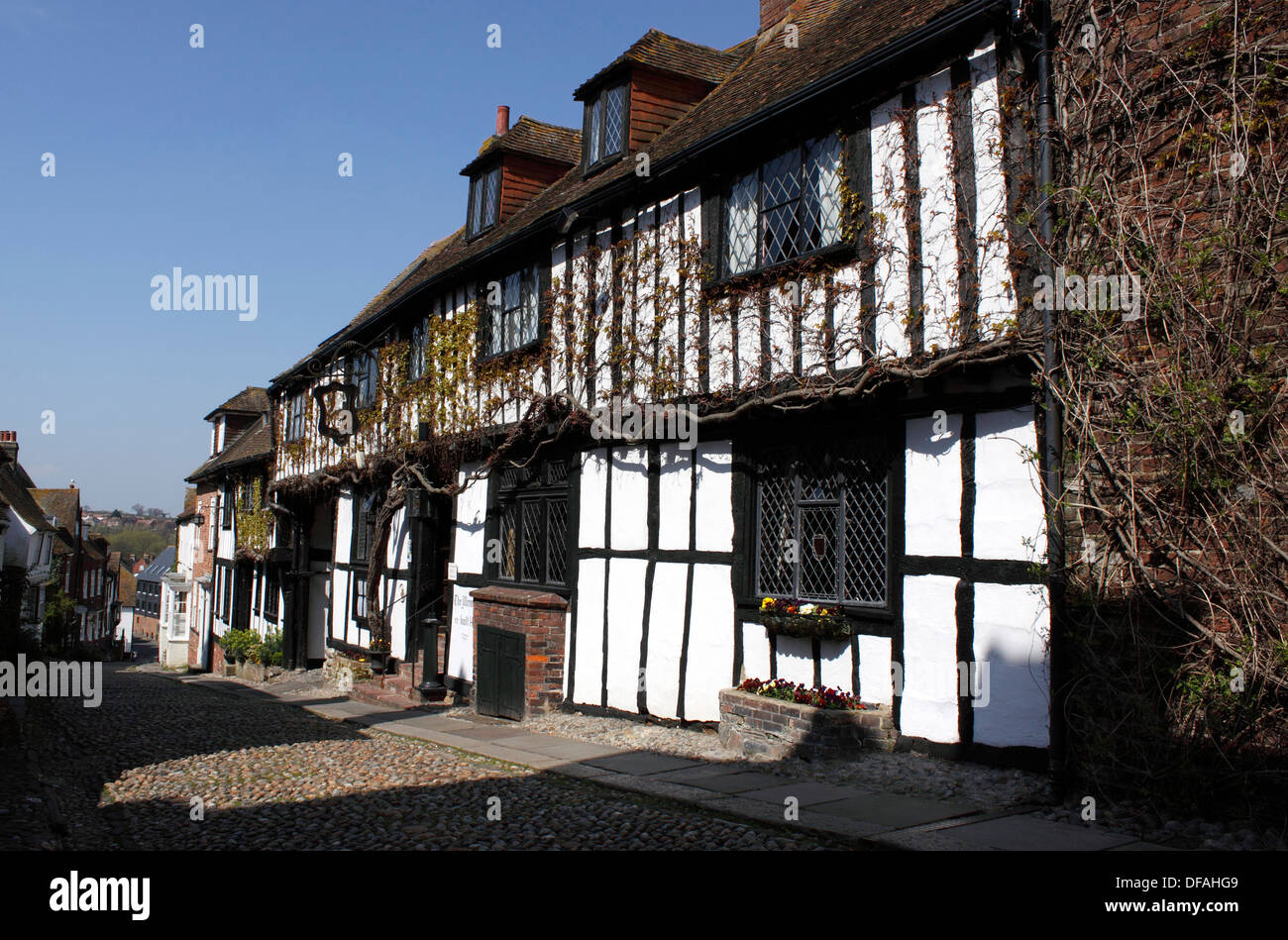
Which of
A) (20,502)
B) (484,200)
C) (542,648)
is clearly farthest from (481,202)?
(20,502)

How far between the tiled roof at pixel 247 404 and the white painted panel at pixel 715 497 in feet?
84.7

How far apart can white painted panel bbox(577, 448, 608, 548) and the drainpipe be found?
536 centimetres

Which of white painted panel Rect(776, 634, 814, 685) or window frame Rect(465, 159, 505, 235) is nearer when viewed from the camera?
white painted panel Rect(776, 634, 814, 685)

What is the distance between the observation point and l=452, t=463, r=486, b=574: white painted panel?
13203 millimetres

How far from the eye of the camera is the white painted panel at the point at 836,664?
780 centimetres

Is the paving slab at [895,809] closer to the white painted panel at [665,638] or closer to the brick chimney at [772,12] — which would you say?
the white painted panel at [665,638]

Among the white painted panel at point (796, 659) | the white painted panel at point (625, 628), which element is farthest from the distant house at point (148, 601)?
the white painted panel at point (796, 659)

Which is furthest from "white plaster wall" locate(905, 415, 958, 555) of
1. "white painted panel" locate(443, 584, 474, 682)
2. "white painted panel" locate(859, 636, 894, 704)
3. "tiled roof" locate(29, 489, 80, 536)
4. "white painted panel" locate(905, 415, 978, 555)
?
"tiled roof" locate(29, 489, 80, 536)

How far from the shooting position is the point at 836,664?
25.9 ft

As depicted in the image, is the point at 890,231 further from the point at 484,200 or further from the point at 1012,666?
the point at 484,200

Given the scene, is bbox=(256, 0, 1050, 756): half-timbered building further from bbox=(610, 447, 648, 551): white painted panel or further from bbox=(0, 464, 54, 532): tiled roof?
bbox=(0, 464, 54, 532): tiled roof

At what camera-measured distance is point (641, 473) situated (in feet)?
33.5

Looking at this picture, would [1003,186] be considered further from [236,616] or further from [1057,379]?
[236,616]
